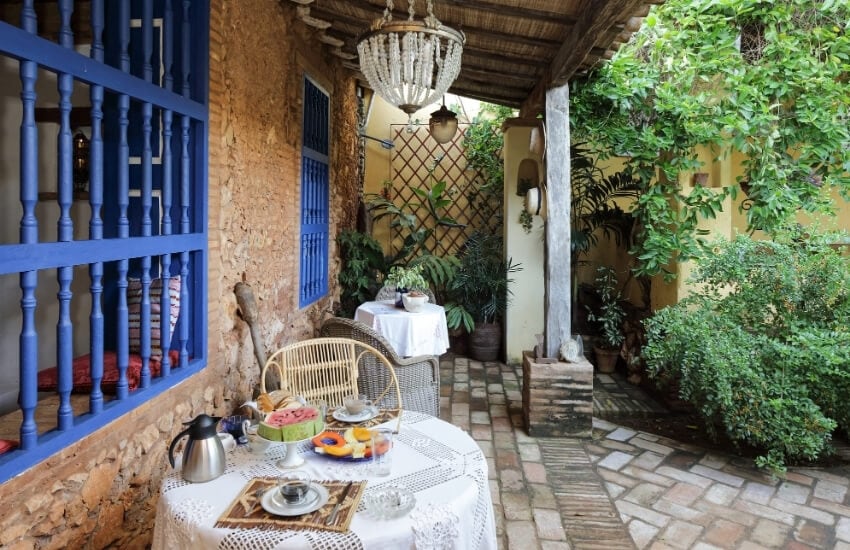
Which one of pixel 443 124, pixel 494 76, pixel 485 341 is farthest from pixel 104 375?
pixel 485 341

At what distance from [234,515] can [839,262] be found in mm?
3131

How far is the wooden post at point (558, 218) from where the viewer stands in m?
3.28

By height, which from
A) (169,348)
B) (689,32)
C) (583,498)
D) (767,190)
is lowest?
(583,498)

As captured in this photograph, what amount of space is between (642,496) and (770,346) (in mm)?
1060

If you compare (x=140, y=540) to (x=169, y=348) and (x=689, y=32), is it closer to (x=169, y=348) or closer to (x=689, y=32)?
(x=169, y=348)

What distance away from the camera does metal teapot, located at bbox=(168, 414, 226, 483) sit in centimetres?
133

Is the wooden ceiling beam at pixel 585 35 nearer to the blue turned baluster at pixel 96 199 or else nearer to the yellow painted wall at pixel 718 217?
the yellow painted wall at pixel 718 217

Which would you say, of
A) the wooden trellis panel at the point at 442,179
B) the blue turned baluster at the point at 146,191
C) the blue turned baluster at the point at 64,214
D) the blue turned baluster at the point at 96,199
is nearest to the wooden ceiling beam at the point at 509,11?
the blue turned baluster at the point at 146,191

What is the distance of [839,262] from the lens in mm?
2801

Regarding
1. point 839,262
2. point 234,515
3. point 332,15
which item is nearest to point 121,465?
point 234,515

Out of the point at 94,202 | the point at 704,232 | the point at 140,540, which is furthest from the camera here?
the point at 704,232

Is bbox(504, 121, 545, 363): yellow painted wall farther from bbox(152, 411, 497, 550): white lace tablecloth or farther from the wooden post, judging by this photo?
bbox(152, 411, 497, 550): white lace tablecloth

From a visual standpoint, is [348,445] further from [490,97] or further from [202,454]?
[490,97]

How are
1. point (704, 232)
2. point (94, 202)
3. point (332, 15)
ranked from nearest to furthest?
point (94, 202), point (332, 15), point (704, 232)
